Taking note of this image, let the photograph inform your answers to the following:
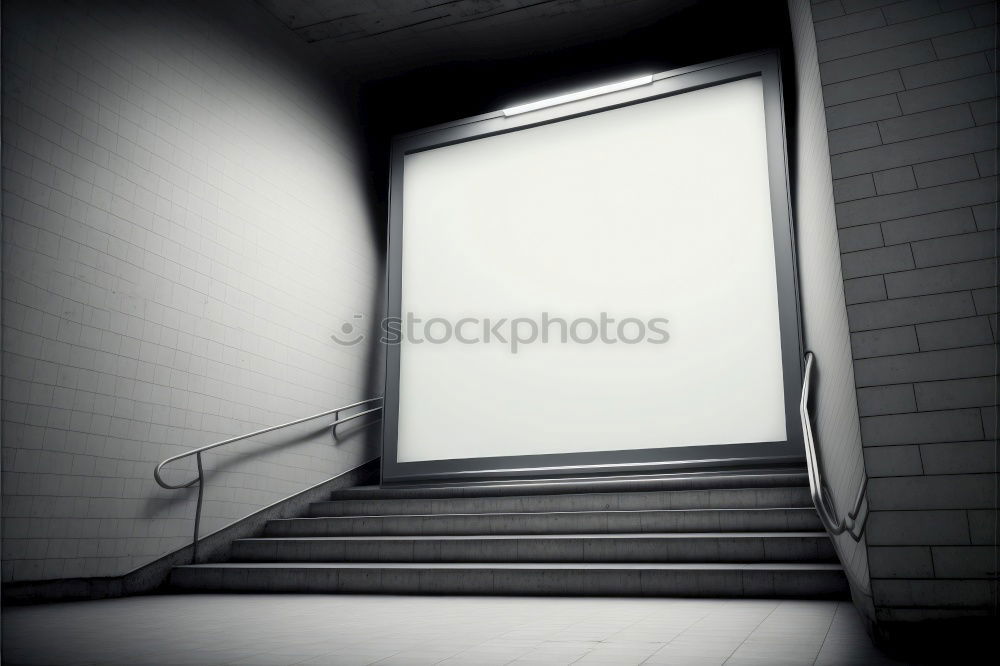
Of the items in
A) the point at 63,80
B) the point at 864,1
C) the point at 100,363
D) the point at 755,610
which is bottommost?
the point at 755,610

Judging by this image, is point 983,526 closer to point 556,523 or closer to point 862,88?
point 862,88

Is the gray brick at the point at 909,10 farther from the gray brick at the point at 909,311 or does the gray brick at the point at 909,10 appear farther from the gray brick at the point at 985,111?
the gray brick at the point at 909,311

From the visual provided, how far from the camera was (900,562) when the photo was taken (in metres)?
2.34

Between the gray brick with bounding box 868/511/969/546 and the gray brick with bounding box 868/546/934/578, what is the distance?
19mm

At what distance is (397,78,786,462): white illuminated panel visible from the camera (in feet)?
18.8

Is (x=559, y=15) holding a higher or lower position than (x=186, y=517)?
higher

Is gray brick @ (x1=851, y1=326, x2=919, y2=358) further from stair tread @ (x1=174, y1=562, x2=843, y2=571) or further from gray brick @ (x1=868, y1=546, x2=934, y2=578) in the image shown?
stair tread @ (x1=174, y1=562, x2=843, y2=571)

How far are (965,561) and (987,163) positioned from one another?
135 cm

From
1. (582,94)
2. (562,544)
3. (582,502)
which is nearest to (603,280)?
(582,94)

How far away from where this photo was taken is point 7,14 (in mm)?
4047

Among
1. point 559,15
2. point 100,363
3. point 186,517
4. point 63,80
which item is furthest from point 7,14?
point 559,15

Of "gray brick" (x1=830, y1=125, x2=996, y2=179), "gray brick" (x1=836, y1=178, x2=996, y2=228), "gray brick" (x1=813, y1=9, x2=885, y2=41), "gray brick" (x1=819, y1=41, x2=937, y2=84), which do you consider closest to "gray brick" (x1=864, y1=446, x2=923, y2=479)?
"gray brick" (x1=836, y1=178, x2=996, y2=228)

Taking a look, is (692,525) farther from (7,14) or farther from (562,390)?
(7,14)

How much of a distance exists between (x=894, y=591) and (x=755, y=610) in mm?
1033
